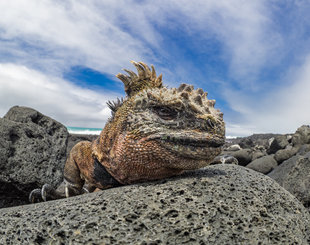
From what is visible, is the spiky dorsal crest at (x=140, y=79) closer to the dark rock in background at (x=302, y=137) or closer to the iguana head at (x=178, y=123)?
the iguana head at (x=178, y=123)

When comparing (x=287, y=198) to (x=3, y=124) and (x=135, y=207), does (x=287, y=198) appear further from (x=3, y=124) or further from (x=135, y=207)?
(x=3, y=124)

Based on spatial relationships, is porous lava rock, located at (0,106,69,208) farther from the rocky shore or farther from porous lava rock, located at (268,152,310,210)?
porous lava rock, located at (268,152,310,210)

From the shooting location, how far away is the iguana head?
2.64 metres

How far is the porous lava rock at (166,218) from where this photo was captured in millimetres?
2381

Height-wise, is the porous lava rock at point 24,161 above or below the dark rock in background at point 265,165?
below

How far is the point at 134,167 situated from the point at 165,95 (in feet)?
2.80

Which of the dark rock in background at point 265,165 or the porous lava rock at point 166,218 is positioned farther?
the dark rock in background at point 265,165

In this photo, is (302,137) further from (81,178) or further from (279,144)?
(81,178)

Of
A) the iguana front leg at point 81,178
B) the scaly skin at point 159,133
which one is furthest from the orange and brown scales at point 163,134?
the iguana front leg at point 81,178

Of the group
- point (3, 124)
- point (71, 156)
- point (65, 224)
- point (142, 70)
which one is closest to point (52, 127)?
point (3, 124)

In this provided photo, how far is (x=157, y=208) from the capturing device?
2.56 m

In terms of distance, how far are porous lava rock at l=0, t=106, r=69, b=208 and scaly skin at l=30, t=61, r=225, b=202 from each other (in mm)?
2888

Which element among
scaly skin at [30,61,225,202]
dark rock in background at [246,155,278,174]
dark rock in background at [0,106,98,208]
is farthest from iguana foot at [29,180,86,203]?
dark rock in background at [246,155,278,174]

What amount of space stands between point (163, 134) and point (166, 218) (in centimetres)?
81
